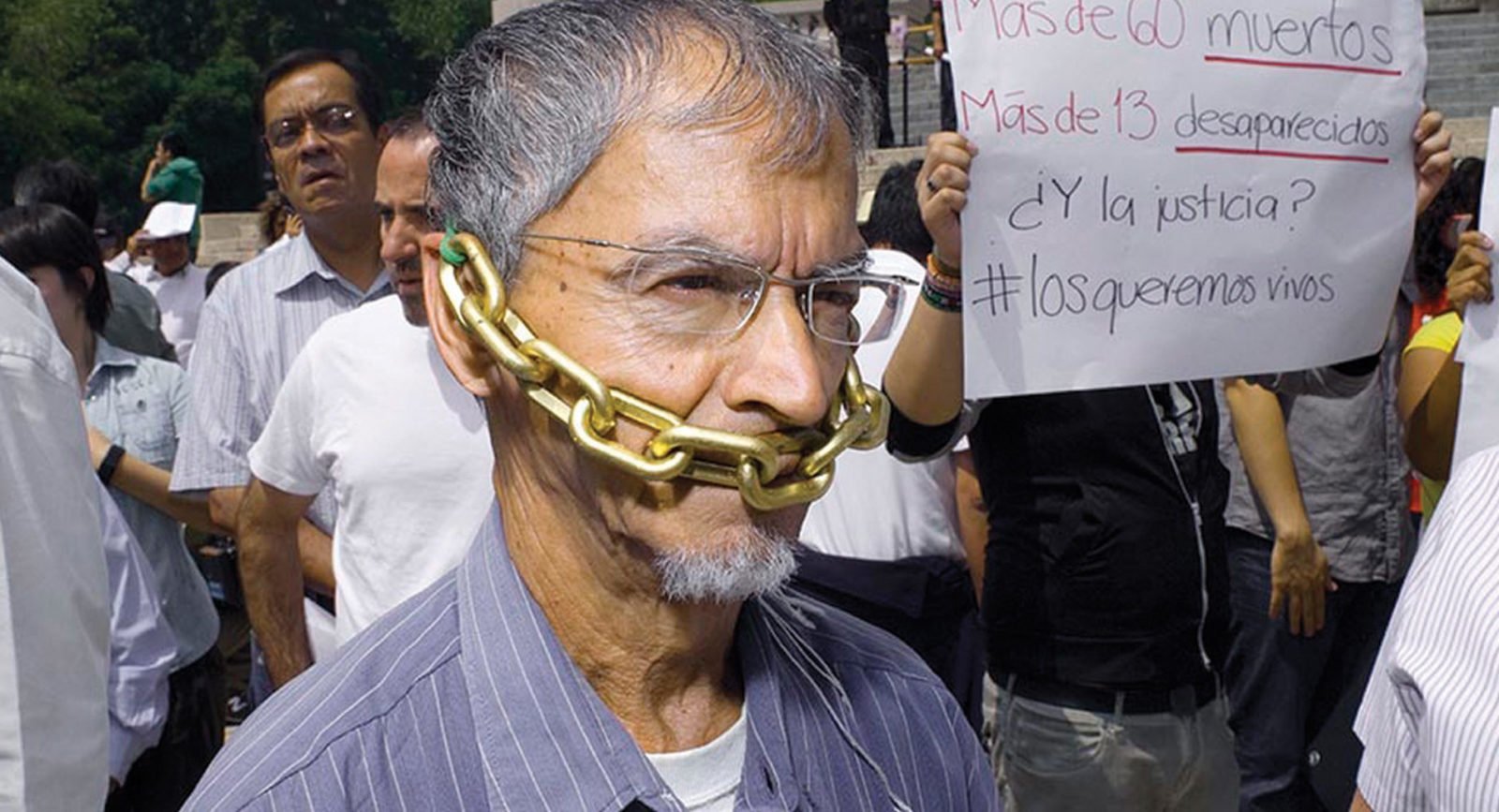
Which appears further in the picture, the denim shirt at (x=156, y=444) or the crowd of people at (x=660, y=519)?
the denim shirt at (x=156, y=444)

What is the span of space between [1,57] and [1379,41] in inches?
1641

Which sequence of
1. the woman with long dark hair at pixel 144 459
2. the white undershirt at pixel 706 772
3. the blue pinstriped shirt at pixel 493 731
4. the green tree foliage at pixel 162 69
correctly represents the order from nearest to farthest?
the blue pinstriped shirt at pixel 493 731
the white undershirt at pixel 706 772
the woman with long dark hair at pixel 144 459
the green tree foliage at pixel 162 69

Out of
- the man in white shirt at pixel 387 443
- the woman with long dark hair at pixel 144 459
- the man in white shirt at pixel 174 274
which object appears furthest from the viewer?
the man in white shirt at pixel 174 274

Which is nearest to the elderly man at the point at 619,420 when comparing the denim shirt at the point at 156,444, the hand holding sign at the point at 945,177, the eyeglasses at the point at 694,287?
the eyeglasses at the point at 694,287

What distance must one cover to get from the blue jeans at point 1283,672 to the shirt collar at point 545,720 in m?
3.57

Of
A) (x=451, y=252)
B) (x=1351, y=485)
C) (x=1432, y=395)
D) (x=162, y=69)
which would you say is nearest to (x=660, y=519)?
(x=451, y=252)

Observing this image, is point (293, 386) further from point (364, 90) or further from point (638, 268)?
point (638, 268)

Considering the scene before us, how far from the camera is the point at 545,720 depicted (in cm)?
151

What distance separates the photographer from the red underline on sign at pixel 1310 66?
3061mm

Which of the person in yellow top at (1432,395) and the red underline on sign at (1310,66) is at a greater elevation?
the red underline on sign at (1310,66)

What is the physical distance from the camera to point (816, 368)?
5.04 feet

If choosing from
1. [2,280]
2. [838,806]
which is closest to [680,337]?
[838,806]

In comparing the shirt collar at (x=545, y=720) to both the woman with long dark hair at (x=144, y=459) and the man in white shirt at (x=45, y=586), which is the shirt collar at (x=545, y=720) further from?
the woman with long dark hair at (x=144, y=459)

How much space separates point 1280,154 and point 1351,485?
7.11 ft
